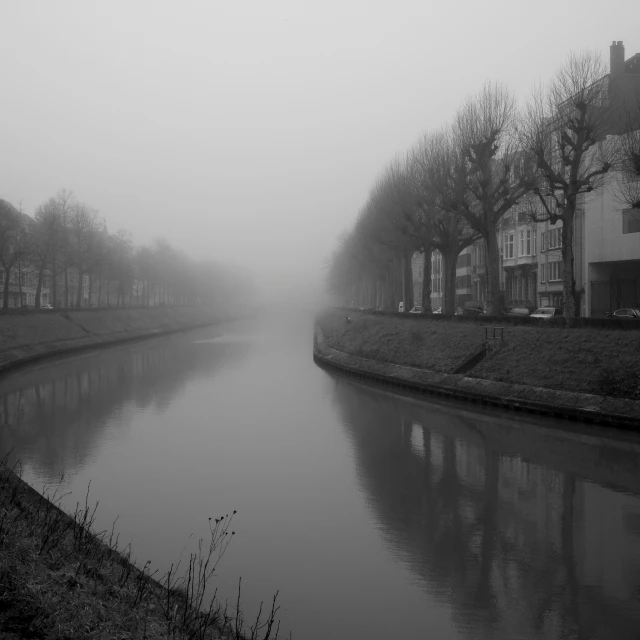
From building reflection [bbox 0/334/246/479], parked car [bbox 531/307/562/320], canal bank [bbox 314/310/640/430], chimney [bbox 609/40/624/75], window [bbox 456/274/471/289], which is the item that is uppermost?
chimney [bbox 609/40/624/75]

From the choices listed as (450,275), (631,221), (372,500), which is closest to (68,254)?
(450,275)

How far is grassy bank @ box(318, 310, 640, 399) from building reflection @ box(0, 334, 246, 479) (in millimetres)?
11419

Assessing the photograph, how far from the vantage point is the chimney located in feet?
189

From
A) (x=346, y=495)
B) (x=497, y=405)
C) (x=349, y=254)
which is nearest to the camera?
(x=346, y=495)

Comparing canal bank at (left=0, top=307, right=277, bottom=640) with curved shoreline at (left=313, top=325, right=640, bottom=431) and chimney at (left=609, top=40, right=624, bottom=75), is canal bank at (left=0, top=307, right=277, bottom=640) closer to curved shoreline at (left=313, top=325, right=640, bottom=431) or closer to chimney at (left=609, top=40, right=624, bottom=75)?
curved shoreline at (left=313, top=325, right=640, bottom=431)

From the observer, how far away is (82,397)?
108 ft

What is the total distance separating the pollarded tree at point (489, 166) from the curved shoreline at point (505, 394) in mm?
6661

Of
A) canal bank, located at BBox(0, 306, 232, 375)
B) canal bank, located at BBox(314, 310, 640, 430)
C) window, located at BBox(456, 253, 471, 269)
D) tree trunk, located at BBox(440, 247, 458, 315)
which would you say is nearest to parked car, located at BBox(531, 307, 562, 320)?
tree trunk, located at BBox(440, 247, 458, 315)

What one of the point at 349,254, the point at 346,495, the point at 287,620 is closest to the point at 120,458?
the point at 346,495

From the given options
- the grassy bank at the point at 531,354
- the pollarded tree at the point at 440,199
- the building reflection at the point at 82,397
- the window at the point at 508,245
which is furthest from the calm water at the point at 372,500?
the window at the point at 508,245

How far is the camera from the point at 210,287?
6240 inches

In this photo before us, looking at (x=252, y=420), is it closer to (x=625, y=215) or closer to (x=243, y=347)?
(x=625, y=215)

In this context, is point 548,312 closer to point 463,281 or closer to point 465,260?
point 465,260

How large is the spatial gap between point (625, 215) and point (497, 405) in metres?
24.0
